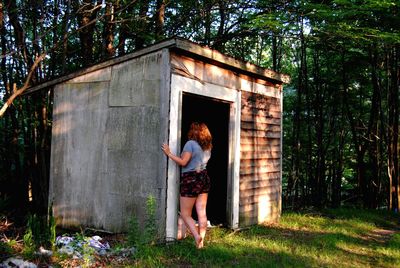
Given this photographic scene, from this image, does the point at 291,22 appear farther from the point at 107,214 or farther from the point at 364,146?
the point at 107,214

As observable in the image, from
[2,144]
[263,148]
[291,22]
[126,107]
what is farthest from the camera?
[2,144]

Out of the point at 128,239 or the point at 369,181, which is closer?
the point at 128,239

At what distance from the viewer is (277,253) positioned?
202 inches

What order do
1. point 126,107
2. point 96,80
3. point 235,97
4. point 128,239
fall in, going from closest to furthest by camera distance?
point 128,239, point 126,107, point 96,80, point 235,97

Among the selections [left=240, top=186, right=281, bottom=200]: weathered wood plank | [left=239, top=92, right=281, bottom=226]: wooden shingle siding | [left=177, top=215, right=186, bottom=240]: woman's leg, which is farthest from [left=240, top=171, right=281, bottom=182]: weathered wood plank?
[left=177, top=215, right=186, bottom=240]: woman's leg

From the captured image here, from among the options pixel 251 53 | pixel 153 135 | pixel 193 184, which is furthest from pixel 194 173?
pixel 251 53

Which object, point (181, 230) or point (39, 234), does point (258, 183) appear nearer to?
point (181, 230)

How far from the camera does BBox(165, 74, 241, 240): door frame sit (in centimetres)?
523

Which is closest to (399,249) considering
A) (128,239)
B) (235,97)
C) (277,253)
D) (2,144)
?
(277,253)

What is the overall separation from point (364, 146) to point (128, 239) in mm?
8036

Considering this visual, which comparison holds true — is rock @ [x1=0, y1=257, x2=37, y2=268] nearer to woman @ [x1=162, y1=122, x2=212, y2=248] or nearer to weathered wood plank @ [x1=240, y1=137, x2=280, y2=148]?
woman @ [x1=162, y1=122, x2=212, y2=248]

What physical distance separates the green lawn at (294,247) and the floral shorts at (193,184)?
0.68 m

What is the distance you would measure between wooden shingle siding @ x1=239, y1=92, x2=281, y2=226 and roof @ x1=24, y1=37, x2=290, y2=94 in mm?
434

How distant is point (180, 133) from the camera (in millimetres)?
5449
